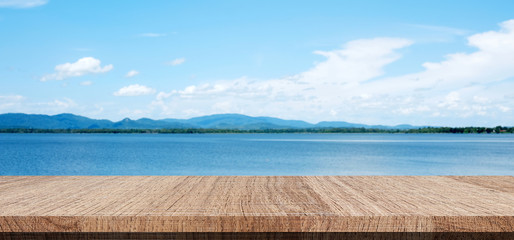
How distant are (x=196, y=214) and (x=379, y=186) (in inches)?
31.7

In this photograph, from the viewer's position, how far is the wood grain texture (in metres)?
1.06

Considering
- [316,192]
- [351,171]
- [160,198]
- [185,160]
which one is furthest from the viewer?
[185,160]

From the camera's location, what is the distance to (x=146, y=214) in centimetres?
110

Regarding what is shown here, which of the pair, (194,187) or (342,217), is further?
(194,187)

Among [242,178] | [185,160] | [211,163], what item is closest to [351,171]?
[211,163]

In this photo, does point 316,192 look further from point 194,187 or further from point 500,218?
point 500,218

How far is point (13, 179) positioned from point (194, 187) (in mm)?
784

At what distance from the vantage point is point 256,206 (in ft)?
4.04

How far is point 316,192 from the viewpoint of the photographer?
5.05 ft

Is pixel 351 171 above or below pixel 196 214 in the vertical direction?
below

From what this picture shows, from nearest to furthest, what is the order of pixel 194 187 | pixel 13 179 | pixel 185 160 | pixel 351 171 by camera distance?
pixel 194 187
pixel 13 179
pixel 351 171
pixel 185 160

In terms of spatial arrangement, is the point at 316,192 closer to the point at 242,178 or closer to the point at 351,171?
the point at 242,178

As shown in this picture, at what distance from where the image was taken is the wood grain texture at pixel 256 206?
41.9 inches

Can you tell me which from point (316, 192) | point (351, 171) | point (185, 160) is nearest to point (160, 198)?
point (316, 192)
